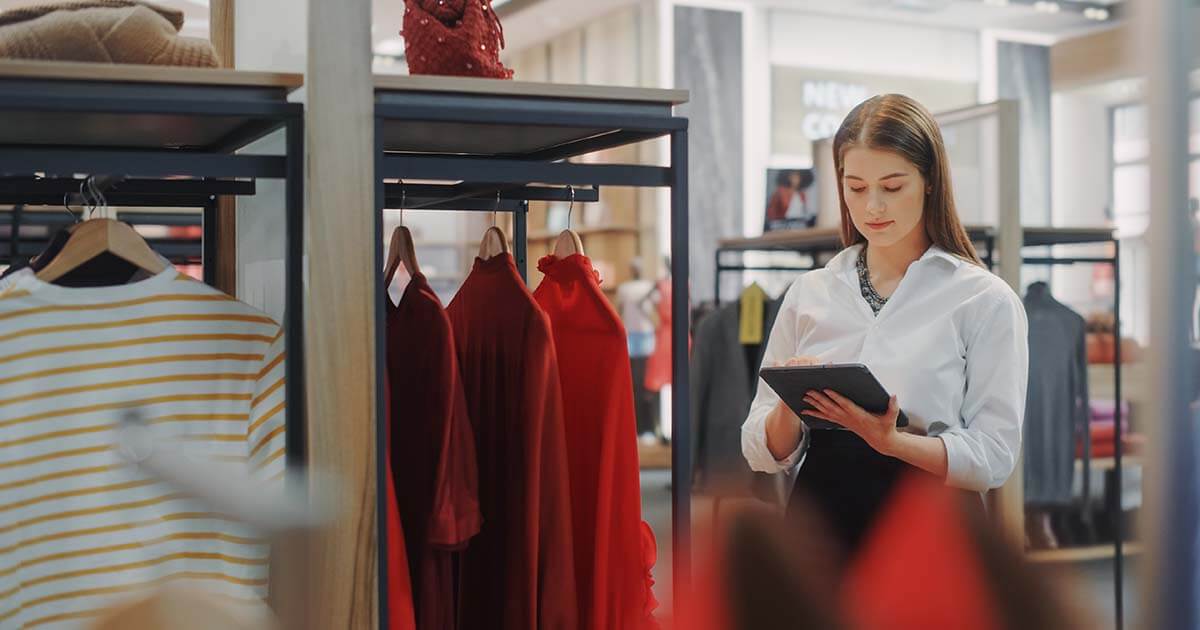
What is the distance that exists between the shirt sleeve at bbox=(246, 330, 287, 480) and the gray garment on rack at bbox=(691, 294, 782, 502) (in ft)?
11.4

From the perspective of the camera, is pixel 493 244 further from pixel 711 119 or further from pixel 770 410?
pixel 711 119

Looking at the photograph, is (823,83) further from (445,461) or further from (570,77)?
(445,461)

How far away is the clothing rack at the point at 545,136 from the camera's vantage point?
141 centimetres

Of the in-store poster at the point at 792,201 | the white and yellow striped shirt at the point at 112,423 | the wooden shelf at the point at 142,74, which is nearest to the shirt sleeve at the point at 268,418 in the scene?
the white and yellow striped shirt at the point at 112,423

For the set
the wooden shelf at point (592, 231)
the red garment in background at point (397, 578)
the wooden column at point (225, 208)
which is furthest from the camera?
the wooden shelf at point (592, 231)

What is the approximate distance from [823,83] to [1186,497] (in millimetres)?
9006

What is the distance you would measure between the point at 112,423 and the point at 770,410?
1.08 metres

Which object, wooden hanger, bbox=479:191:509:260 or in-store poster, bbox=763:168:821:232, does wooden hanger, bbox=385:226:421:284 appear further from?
in-store poster, bbox=763:168:821:232

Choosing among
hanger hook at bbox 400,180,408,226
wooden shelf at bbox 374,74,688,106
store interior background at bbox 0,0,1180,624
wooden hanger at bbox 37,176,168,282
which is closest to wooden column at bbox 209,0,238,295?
hanger hook at bbox 400,180,408,226

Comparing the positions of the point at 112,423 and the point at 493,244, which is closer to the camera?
the point at 112,423

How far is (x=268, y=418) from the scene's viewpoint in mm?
1437

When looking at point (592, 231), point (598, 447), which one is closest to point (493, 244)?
point (598, 447)

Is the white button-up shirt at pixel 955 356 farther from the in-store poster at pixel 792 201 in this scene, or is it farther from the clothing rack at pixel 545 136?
the in-store poster at pixel 792 201

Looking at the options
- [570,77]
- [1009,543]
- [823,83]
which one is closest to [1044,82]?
[823,83]
